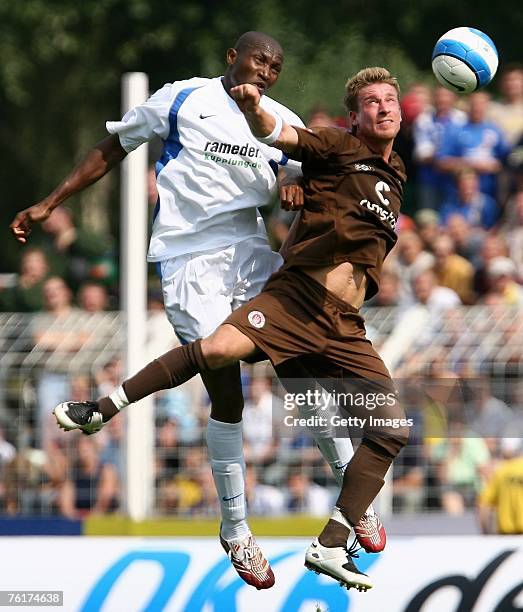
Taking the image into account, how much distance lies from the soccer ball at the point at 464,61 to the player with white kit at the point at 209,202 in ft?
2.52

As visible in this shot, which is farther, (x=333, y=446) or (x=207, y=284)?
(x=333, y=446)

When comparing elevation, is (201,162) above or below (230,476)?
above

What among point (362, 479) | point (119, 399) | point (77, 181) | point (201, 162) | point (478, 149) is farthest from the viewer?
point (478, 149)

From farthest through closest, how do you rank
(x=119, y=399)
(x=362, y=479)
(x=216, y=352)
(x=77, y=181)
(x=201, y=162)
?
(x=77, y=181) → (x=201, y=162) → (x=362, y=479) → (x=119, y=399) → (x=216, y=352)

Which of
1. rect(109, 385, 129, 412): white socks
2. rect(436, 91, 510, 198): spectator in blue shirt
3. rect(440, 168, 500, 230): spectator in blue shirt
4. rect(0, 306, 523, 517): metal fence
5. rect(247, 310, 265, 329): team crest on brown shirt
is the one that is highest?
rect(436, 91, 510, 198): spectator in blue shirt

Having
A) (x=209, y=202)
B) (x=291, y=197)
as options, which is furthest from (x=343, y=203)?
(x=209, y=202)

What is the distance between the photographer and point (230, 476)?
8.45 m

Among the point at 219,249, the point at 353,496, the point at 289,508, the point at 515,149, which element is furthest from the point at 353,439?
the point at 515,149

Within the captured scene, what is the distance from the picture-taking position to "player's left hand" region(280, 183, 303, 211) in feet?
25.6

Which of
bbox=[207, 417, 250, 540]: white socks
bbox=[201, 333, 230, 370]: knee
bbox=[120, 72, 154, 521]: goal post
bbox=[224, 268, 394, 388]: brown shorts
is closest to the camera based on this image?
bbox=[201, 333, 230, 370]: knee

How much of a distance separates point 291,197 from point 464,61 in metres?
1.15

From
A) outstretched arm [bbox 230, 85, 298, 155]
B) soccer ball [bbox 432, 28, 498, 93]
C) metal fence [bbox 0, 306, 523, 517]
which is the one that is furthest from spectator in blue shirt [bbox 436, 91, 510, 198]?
outstretched arm [bbox 230, 85, 298, 155]

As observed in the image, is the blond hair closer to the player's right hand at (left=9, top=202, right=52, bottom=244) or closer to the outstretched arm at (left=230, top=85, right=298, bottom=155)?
the outstretched arm at (left=230, top=85, right=298, bottom=155)

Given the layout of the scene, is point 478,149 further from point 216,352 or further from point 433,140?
point 216,352
